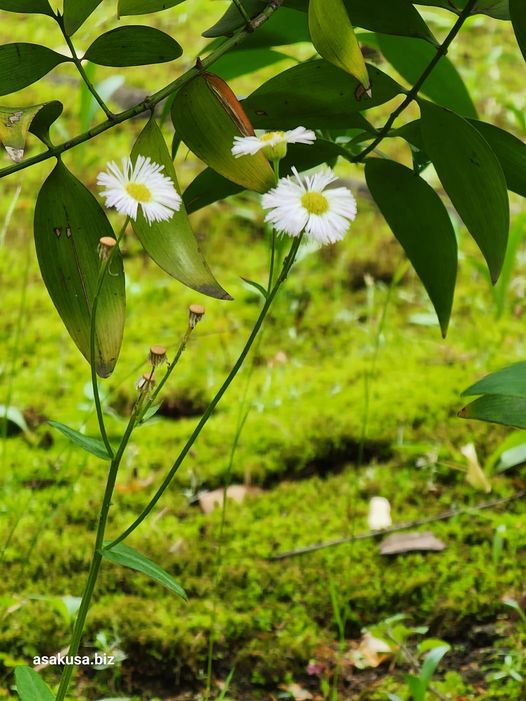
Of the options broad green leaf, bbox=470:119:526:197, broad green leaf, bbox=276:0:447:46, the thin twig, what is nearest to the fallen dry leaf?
the thin twig

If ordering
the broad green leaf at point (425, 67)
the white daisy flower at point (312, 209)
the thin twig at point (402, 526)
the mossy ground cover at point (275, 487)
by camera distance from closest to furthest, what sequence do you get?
the white daisy flower at point (312, 209) → the broad green leaf at point (425, 67) → the mossy ground cover at point (275, 487) → the thin twig at point (402, 526)

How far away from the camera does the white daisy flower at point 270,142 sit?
1.82 feet

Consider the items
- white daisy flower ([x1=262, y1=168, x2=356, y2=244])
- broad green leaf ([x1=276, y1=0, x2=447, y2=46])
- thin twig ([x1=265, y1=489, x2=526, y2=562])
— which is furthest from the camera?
thin twig ([x1=265, y1=489, x2=526, y2=562])

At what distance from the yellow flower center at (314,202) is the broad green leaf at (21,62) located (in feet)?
0.64

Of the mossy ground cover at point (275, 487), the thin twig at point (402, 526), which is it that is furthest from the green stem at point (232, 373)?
the thin twig at point (402, 526)

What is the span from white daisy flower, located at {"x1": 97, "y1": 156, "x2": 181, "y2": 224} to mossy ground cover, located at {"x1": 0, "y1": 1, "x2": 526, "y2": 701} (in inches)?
17.5

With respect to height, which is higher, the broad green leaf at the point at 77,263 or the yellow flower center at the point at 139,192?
the yellow flower center at the point at 139,192

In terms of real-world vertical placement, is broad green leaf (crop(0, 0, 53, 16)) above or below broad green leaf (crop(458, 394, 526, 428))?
above

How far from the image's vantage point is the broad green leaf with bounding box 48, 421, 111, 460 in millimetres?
627

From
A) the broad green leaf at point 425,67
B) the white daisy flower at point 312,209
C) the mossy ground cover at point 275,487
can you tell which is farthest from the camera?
the mossy ground cover at point 275,487

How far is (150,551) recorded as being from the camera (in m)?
1.15

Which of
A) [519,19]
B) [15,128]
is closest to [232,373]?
[15,128]

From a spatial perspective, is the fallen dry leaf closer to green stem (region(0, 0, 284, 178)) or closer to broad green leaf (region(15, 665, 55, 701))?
broad green leaf (region(15, 665, 55, 701))

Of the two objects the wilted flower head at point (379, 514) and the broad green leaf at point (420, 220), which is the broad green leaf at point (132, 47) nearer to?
the broad green leaf at point (420, 220)
